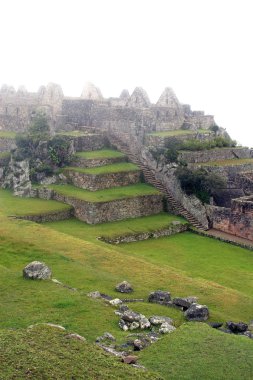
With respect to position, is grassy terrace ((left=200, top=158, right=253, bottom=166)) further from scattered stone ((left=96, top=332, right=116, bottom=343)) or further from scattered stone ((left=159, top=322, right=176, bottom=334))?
scattered stone ((left=96, top=332, right=116, bottom=343))

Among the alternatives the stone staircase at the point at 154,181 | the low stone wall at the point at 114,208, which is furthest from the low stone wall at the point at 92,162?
the low stone wall at the point at 114,208

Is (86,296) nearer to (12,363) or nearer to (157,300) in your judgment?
(157,300)

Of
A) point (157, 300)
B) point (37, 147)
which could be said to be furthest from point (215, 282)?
point (37, 147)

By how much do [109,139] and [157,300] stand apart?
24.8 m

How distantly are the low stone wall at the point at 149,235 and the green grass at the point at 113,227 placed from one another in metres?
0.17

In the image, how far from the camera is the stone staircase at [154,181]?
32919mm

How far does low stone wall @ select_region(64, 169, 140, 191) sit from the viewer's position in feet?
112

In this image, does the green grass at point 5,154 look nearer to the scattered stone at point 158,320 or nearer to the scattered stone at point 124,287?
the scattered stone at point 124,287

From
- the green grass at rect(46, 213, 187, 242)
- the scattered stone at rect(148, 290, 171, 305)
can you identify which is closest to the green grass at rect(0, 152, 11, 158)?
the green grass at rect(46, 213, 187, 242)

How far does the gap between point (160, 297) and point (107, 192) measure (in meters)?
16.9

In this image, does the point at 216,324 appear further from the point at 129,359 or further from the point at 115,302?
the point at 129,359

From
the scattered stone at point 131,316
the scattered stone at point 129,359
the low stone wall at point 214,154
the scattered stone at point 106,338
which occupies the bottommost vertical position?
the scattered stone at point 106,338

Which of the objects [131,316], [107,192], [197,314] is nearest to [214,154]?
[107,192]

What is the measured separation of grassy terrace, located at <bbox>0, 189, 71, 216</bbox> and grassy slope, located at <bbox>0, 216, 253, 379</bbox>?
2770 mm
